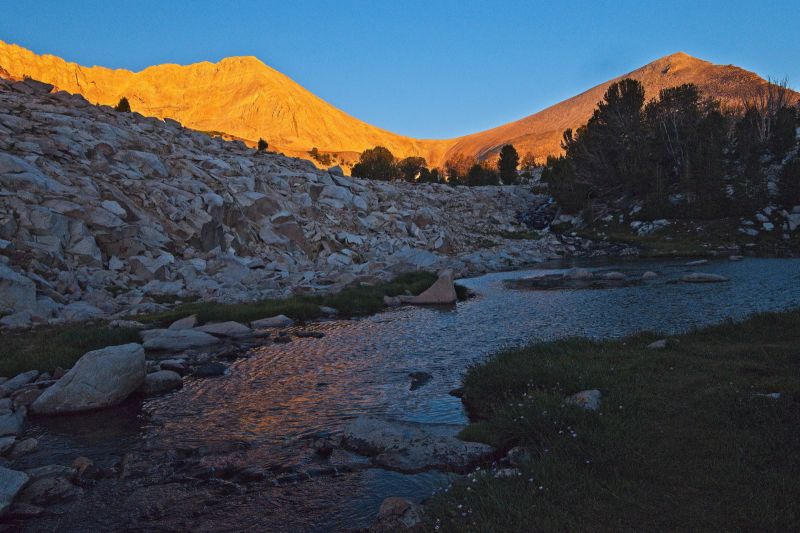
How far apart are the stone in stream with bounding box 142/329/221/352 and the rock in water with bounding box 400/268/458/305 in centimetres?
1244

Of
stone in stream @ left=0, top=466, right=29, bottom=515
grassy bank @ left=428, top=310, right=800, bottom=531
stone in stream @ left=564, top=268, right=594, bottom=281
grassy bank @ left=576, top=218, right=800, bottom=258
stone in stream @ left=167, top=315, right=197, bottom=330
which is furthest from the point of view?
grassy bank @ left=576, top=218, right=800, bottom=258

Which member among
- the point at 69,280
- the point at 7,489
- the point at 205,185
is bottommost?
the point at 7,489

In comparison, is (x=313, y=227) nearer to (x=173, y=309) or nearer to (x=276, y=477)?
(x=173, y=309)

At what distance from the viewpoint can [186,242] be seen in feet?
108

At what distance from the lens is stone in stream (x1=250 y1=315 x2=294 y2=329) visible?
21.8 meters

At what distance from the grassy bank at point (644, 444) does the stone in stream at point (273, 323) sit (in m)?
12.4

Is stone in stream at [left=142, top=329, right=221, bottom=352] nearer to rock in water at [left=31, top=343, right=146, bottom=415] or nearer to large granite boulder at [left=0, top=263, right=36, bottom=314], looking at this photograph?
rock in water at [left=31, top=343, right=146, bottom=415]

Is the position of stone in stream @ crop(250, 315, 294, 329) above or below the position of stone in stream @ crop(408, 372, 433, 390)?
above

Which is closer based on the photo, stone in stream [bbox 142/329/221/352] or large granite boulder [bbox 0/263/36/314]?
stone in stream [bbox 142/329/221/352]

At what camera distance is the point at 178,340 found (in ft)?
58.9

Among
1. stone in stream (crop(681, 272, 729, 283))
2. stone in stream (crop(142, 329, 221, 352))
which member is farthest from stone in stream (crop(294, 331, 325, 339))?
stone in stream (crop(681, 272, 729, 283))

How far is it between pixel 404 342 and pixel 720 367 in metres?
10.5

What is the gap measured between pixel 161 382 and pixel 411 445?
27.0ft

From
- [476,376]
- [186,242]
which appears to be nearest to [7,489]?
[476,376]
